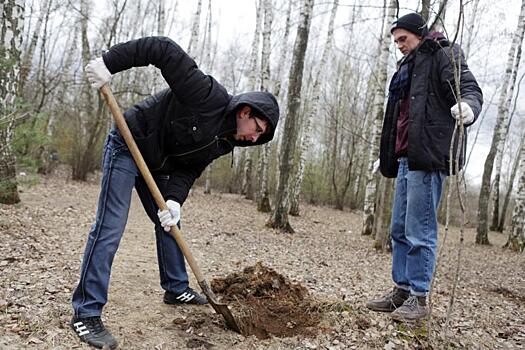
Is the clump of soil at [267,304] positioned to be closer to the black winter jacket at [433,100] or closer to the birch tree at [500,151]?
the black winter jacket at [433,100]

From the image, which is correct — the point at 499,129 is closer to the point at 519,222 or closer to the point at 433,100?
the point at 519,222

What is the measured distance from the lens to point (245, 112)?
3.08 m

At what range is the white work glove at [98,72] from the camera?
2.71 meters

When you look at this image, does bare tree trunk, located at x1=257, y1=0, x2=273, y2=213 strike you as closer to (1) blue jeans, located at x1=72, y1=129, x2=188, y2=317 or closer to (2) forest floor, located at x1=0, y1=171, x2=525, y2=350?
(2) forest floor, located at x1=0, y1=171, x2=525, y2=350

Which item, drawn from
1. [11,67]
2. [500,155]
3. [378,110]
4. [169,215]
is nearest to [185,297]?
[169,215]

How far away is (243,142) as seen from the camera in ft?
10.9

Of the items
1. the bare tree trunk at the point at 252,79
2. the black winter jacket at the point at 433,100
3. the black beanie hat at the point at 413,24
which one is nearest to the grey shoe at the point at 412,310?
the black winter jacket at the point at 433,100

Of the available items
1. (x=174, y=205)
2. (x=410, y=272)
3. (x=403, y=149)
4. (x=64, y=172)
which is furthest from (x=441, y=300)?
(x=64, y=172)

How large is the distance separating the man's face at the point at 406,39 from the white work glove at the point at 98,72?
218cm

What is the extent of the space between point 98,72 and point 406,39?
2286 millimetres

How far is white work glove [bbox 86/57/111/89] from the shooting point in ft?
8.89

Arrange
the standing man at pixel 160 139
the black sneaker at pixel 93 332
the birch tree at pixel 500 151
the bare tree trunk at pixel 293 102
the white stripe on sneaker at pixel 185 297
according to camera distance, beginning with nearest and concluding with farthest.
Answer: the black sneaker at pixel 93 332, the standing man at pixel 160 139, the white stripe on sneaker at pixel 185 297, the bare tree trunk at pixel 293 102, the birch tree at pixel 500 151

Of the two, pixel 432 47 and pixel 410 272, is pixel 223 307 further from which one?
pixel 432 47

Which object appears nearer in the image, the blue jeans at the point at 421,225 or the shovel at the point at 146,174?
the shovel at the point at 146,174
